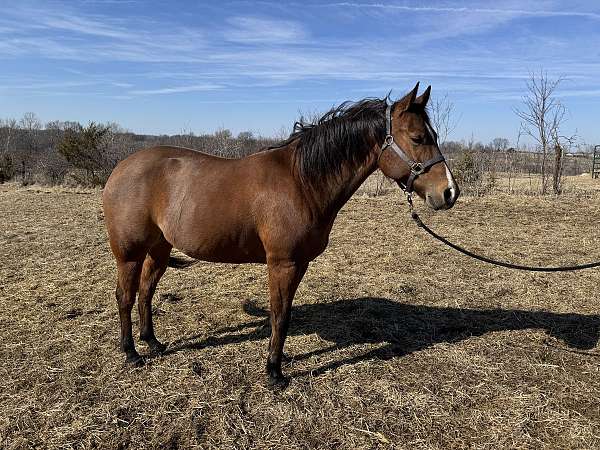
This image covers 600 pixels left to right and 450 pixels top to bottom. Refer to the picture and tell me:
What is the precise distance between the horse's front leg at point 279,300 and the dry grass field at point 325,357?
13 centimetres

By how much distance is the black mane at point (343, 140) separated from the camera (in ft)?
10.1

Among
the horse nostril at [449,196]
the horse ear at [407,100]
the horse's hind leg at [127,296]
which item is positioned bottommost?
the horse's hind leg at [127,296]

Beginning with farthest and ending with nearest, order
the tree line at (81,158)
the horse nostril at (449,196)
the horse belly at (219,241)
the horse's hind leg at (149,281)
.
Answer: the tree line at (81,158) < the horse's hind leg at (149,281) < the horse belly at (219,241) < the horse nostril at (449,196)

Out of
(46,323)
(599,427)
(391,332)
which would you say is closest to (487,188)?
(391,332)

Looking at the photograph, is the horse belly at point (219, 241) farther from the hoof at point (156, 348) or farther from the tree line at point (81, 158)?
the tree line at point (81, 158)

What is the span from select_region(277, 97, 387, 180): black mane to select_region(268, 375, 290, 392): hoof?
5.00ft

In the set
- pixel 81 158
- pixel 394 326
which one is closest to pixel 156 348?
pixel 394 326

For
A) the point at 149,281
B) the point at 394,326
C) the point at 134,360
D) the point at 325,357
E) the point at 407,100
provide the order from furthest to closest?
the point at 394,326, the point at 149,281, the point at 325,357, the point at 134,360, the point at 407,100

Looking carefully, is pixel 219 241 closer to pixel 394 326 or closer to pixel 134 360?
pixel 134 360

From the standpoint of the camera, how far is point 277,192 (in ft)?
10.3

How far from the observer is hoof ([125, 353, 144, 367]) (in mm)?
3484

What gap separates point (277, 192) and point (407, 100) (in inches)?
43.1

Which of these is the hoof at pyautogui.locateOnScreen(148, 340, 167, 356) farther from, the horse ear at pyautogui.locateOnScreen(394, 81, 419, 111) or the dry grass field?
the horse ear at pyautogui.locateOnScreen(394, 81, 419, 111)

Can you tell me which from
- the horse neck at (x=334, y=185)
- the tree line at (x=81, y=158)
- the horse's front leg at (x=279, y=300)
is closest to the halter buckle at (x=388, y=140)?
the horse neck at (x=334, y=185)
